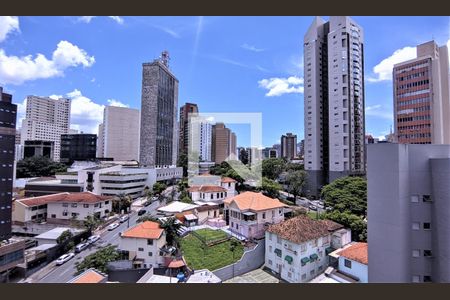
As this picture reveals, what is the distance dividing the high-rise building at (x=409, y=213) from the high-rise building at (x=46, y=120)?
23405mm

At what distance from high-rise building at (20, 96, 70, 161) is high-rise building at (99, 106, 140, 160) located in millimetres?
3340

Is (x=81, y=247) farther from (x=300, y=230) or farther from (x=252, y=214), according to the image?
(x=300, y=230)

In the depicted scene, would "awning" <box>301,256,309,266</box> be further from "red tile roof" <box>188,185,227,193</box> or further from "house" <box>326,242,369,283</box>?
"red tile roof" <box>188,185,227,193</box>

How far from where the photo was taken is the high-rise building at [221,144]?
34.6ft

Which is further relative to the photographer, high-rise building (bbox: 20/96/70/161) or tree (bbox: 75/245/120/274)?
high-rise building (bbox: 20/96/70/161)

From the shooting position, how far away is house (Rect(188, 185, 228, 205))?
32.7ft

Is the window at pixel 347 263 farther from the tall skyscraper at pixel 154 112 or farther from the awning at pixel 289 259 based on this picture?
the tall skyscraper at pixel 154 112

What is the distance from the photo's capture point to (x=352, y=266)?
16.5ft

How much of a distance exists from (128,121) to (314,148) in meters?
16.3

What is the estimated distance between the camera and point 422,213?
337 centimetres

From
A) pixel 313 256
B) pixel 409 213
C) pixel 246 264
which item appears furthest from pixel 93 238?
pixel 409 213

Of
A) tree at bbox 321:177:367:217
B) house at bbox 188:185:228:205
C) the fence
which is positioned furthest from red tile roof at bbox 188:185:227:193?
tree at bbox 321:177:367:217

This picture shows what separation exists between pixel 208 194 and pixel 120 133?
1580 centimetres

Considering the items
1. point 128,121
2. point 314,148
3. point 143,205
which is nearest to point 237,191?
point 143,205
